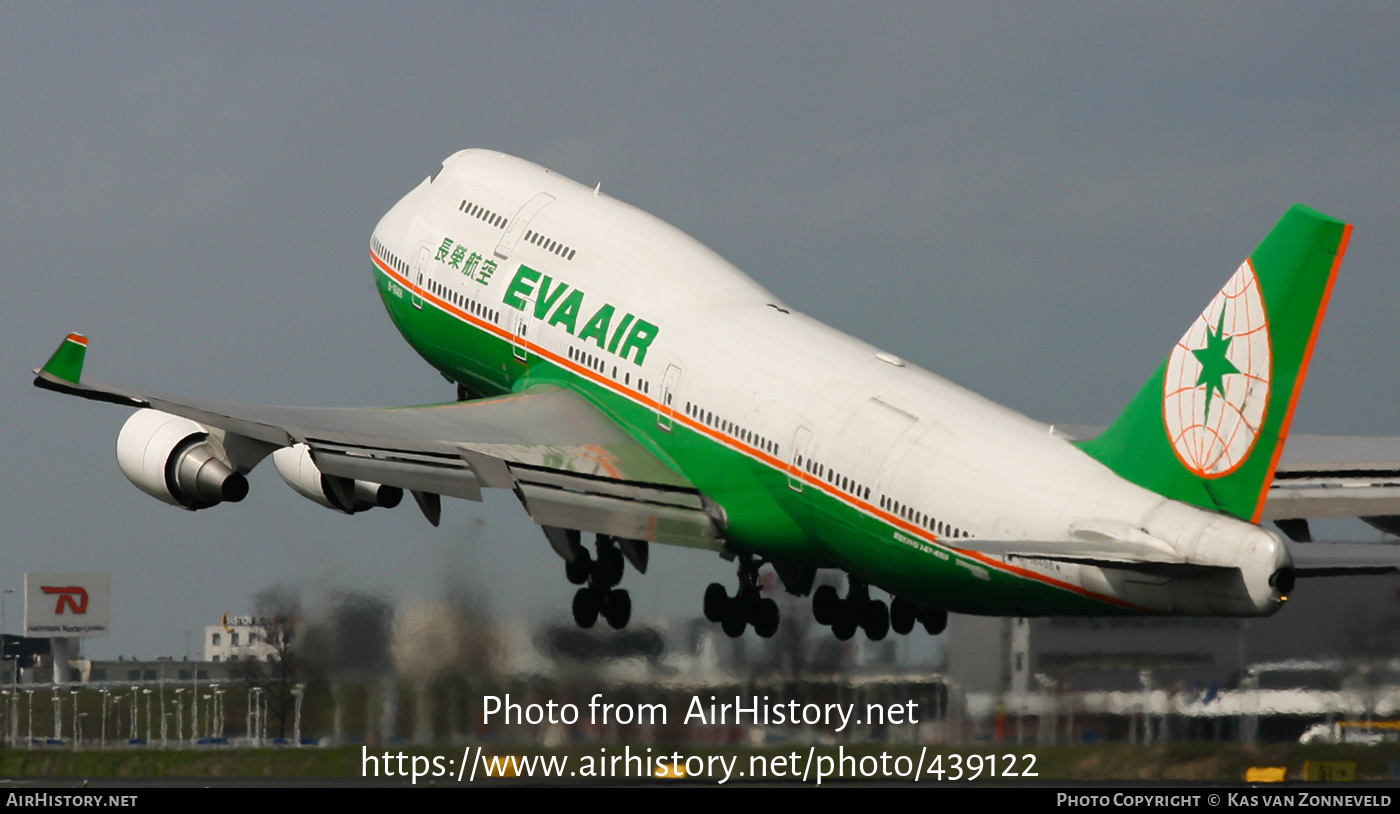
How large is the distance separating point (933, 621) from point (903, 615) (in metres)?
0.52

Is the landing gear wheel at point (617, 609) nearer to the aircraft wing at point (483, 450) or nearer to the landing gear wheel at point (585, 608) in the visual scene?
the landing gear wheel at point (585, 608)

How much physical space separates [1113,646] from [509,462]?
10.3m

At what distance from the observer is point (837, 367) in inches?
1272

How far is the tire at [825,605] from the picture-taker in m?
36.8

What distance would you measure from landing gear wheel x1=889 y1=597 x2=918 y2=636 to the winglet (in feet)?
47.1

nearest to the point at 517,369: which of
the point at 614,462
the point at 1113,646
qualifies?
the point at 614,462

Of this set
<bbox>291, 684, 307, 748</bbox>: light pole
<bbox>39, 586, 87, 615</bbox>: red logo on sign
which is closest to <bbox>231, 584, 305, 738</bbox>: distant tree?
<bbox>291, 684, 307, 748</bbox>: light pole

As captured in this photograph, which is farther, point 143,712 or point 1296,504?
point 143,712

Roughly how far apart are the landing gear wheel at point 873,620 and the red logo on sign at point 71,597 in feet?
93.9

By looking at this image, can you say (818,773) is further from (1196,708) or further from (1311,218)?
(1311,218)

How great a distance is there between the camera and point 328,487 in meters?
34.6

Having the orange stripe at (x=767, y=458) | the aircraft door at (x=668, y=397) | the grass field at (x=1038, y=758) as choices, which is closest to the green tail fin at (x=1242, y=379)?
the orange stripe at (x=767, y=458)

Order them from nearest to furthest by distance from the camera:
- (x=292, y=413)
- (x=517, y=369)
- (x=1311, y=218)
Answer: (x=1311, y=218) < (x=292, y=413) < (x=517, y=369)
